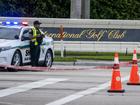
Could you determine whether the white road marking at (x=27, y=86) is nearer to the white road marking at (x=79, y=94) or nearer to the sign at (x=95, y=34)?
the white road marking at (x=79, y=94)

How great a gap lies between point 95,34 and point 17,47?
44.7ft

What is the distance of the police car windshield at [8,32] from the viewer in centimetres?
2070

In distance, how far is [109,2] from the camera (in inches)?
1976

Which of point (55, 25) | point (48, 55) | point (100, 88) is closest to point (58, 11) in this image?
point (55, 25)

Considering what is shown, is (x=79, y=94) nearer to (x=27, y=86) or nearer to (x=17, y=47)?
(x=27, y=86)

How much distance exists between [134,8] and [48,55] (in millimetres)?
29954

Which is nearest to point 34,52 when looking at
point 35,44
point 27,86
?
point 35,44

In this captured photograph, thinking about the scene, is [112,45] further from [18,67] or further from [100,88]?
[100,88]

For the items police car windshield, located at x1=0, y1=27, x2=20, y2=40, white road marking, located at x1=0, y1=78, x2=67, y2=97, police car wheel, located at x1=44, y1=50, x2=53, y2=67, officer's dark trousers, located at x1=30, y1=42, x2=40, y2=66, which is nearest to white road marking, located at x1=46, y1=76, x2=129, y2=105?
white road marking, located at x1=0, y1=78, x2=67, y2=97

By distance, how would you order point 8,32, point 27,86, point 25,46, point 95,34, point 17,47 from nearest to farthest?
point 27,86
point 17,47
point 25,46
point 8,32
point 95,34

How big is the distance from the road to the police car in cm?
49

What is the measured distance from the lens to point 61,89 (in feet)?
49.1

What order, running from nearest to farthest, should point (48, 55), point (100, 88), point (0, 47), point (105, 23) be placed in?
point (100, 88) < point (0, 47) < point (48, 55) < point (105, 23)

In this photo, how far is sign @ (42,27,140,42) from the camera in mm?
33312
